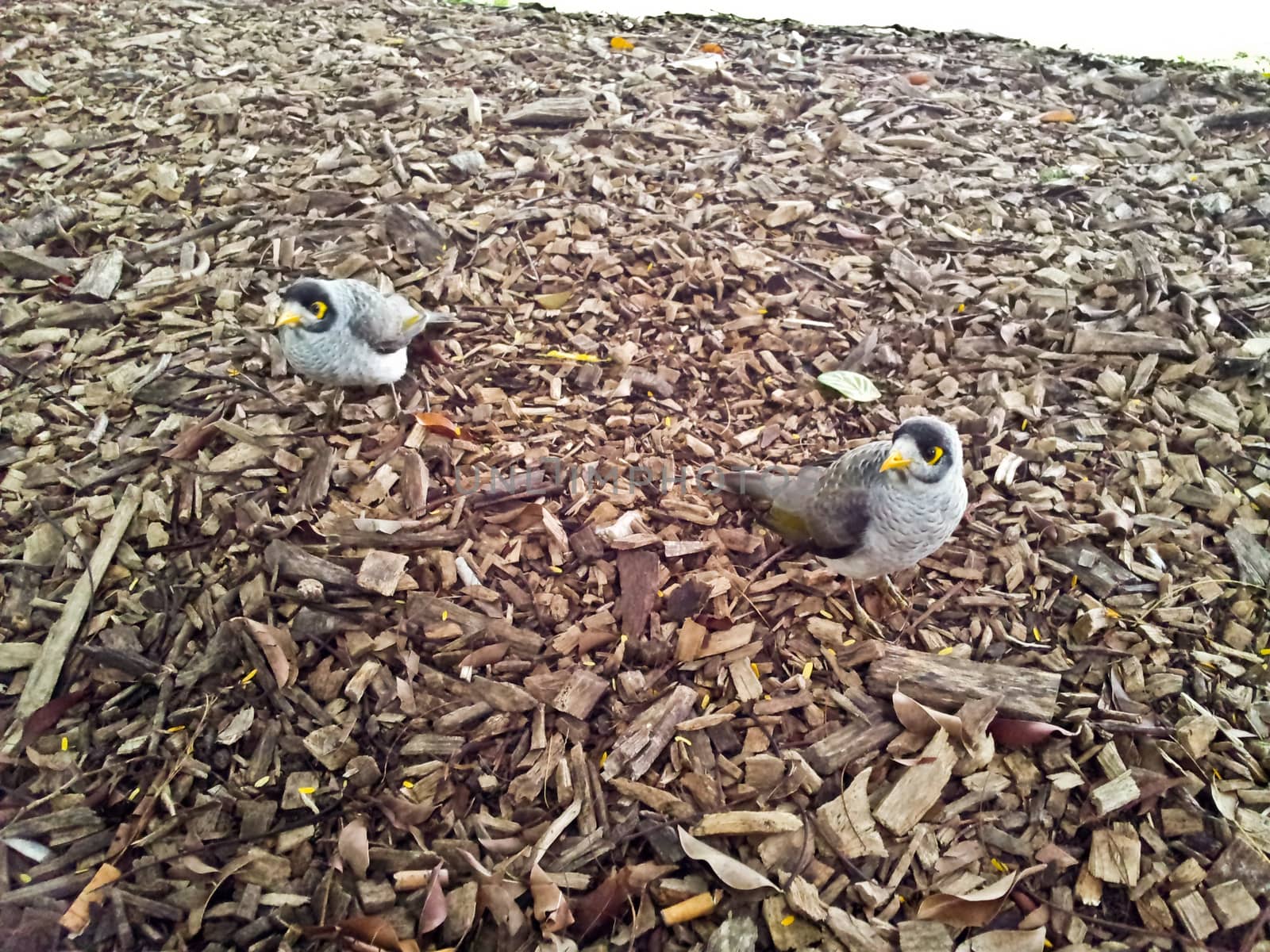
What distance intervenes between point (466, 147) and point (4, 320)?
7.39 ft

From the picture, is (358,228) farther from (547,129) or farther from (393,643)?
(393,643)

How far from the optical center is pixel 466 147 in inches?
161

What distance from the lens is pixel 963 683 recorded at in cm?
221

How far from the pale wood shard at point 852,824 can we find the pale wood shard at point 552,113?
374cm

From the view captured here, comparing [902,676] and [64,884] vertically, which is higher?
[902,676]

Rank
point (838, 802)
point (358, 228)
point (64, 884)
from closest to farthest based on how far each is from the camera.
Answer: point (64, 884) → point (838, 802) → point (358, 228)

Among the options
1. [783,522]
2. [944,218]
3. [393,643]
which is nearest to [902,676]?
[783,522]

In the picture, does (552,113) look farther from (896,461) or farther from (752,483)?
(896,461)

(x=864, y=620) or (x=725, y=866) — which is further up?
(x=864, y=620)

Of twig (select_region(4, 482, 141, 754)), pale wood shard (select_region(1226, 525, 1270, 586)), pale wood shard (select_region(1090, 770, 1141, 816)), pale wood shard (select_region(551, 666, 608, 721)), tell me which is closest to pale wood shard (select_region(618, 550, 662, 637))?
pale wood shard (select_region(551, 666, 608, 721))

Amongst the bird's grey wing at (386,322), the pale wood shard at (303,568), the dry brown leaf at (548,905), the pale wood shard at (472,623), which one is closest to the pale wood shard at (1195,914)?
the dry brown leaf at (548,905)

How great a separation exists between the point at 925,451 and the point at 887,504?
191 mm

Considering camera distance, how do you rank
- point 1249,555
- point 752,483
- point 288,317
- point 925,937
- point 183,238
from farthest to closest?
1. point 183,238
2. point 288,317
3. point 752,483
4. point 1249,555
5. point 925,937

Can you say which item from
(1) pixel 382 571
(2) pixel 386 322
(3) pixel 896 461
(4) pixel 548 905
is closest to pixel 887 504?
(3) pixel 896 461
